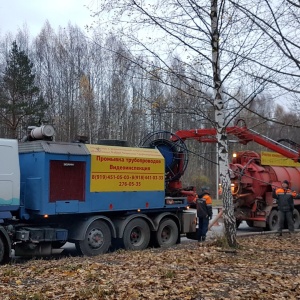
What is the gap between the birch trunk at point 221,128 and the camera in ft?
36.5

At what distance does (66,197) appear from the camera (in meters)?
11.9

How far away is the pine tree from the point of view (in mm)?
39219

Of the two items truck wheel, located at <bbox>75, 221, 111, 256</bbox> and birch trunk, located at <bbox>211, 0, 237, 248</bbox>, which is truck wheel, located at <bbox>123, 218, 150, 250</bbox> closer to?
truck wheel, located at <bbox>75, 221, 111, 256</bbox>

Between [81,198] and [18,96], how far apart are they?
3049 centimetres

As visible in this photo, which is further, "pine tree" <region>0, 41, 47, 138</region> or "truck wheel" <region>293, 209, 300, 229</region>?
"pine tree" <region>0, 41, 47, 138</region>

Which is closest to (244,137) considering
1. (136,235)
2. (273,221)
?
(273,221)

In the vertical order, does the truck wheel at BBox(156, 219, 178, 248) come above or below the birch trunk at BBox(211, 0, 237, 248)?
below

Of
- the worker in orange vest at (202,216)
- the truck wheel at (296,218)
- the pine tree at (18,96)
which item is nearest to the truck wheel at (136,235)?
the worker in orange vest at (202,216)

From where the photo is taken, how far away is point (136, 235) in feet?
44.8

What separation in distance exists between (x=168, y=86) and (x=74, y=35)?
3690 cm

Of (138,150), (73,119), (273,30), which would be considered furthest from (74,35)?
(273,30)

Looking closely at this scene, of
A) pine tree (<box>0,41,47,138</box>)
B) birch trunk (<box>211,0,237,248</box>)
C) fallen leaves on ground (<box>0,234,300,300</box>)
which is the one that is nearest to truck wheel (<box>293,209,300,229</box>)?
birch trunk (<box>211,0,237,248</box>)

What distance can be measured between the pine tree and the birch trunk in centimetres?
2982

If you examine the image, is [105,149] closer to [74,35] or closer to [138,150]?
[138,150]
